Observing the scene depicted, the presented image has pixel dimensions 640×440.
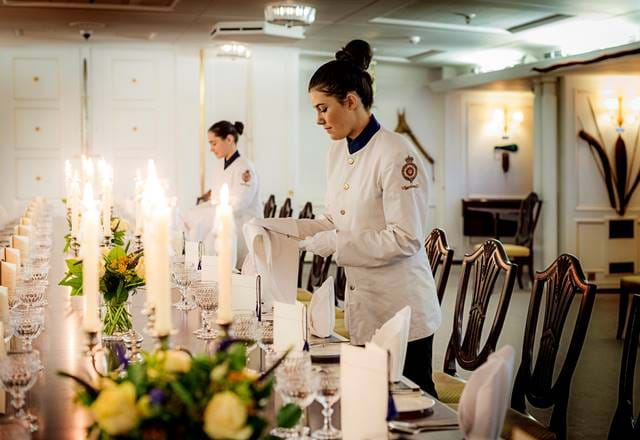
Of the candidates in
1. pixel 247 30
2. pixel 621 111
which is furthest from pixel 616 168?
pixel 247 30

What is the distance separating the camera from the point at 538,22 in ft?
26.4

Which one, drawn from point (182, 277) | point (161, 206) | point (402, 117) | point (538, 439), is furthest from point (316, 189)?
point (161, 206)

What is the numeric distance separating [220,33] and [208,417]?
7.23 metres

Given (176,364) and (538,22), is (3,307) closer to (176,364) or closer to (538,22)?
(176,364)

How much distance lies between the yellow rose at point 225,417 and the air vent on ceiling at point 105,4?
627cm

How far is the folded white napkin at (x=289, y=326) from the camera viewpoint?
2.35 metres

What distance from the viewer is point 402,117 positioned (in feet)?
39.0

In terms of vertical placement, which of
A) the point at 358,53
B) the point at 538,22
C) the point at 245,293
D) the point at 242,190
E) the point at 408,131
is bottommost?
the point at 245,293

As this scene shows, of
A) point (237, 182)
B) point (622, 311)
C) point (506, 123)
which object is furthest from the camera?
point (506, 123)

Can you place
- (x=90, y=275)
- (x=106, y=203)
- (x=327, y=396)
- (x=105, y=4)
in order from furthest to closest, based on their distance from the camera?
(x=105, y=4) < (x=106, y=203) < (x=327, y=396) < (x=90, y=275)

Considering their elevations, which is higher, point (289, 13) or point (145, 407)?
point (289, 13)

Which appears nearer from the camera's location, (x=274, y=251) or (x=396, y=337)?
(x=396, y=337)

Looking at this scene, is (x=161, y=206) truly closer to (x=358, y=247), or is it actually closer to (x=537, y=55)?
(x=358, y=247)

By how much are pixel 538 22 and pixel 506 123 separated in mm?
4012
